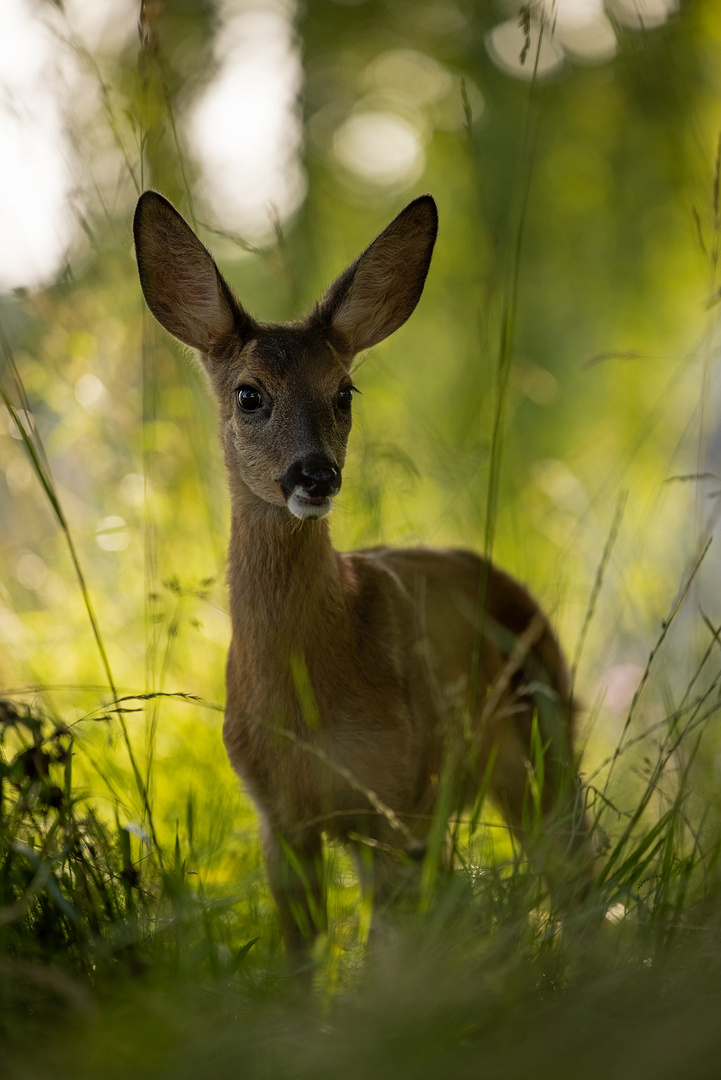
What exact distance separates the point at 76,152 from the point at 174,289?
2.00ft

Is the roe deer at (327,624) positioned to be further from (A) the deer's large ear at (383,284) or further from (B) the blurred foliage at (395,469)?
(B) the blurred foliage at (395,469)

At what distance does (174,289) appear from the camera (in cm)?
332

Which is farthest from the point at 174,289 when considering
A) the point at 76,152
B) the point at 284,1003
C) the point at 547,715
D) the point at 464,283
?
the point at 464,283

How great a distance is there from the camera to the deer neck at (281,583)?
117 inches

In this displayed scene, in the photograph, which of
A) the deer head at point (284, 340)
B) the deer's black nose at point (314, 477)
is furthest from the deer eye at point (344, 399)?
the deer's black nose at point (314, 477)

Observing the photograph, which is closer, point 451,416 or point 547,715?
point 547,715

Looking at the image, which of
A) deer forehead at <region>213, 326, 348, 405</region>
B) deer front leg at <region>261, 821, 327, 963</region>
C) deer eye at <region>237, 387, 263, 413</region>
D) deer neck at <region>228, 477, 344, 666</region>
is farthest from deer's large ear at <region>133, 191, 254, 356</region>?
deer front leg at <region>261, 821, 327, 963</region>

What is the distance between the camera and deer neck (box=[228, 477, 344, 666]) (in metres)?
2.98

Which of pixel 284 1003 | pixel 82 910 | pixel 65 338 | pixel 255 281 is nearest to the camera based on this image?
pixel 284 1003

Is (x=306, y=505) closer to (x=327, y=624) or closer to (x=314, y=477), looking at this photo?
(x=314, y=477)

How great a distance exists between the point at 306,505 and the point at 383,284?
1017 millimetres

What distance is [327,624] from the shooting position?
119 inches

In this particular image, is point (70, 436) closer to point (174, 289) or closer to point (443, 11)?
point (174, 289)

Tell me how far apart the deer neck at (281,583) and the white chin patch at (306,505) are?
212 mm
